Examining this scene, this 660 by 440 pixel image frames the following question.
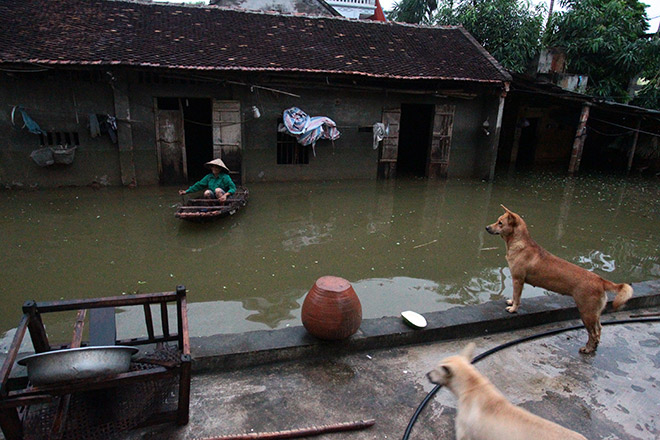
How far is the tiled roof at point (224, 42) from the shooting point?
447 inches

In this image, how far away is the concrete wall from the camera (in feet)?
37.5

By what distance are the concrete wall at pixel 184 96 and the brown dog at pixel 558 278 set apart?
9.76 metres

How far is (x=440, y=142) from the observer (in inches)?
603

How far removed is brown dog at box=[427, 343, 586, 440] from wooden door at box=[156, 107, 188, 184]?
1181 centimetres

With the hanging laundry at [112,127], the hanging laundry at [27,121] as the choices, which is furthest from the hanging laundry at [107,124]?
the hanging laundry at [27,121]

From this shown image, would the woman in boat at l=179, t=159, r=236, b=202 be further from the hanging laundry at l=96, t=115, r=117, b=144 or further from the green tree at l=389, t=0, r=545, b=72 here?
the green tree at l=389, t=0, r=545, b=72

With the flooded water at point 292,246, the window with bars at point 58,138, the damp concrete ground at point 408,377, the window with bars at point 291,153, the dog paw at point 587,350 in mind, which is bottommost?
the flooded water at point 292,246

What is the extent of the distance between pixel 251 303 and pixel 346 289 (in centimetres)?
255

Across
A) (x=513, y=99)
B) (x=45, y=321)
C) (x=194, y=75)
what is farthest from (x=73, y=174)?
(x=513, y=99)

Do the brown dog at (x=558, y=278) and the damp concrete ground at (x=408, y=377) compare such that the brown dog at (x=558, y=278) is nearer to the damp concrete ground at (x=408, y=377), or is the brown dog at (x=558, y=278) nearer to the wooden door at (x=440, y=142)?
the damp concrete ground at (x=408, y=377)

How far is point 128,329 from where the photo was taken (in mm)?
5258

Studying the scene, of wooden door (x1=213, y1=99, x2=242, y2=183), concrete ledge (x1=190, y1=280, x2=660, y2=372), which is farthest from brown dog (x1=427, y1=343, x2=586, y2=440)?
wooden door (x1=213, y1=99, x2=242, y2=183)

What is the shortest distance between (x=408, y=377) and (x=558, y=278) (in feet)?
6.48

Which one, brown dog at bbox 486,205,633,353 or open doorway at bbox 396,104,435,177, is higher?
open doorway at bbox 396,104,435,177
